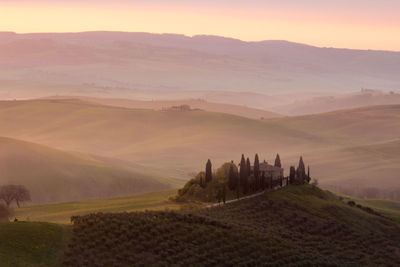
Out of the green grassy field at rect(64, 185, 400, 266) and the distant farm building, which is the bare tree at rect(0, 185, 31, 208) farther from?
the green grassy field at rect(64, 185, 400, 266)

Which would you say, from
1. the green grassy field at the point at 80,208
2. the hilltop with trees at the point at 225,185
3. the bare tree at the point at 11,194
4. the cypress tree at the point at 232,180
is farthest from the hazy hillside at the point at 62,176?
the cypress tree at the point at 232,180

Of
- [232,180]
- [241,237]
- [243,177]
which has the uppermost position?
[243,177]

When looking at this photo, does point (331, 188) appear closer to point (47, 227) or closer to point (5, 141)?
point (5, 141)

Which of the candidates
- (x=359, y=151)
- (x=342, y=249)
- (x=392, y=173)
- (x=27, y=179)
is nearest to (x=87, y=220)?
(x=342, y=249)

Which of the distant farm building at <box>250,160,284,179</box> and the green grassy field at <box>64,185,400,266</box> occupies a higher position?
the distant farm building at <box>250,160,284,179</box>

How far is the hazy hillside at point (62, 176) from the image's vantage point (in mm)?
125375

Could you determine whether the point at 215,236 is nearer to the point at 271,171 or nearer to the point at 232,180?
the point at 232,180

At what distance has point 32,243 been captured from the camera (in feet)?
161

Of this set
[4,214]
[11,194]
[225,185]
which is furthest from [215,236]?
[11,194]

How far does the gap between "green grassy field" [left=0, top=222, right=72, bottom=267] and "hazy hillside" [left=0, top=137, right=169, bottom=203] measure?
67.7m

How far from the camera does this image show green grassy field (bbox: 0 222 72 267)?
46625 millimetres

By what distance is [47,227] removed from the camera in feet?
171

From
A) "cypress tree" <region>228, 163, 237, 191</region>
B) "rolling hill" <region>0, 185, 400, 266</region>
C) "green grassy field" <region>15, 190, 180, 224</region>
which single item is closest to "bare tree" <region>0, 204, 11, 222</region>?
"green grassy field" <region>15, 190, 180, 224</region>

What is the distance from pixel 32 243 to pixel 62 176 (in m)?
85.0
